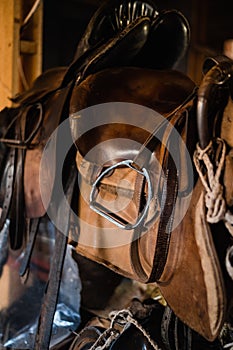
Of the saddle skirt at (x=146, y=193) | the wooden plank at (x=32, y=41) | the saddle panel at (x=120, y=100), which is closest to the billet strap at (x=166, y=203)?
the saddle skirt at (x=146, y=193)

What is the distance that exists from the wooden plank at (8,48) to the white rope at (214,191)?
0.90 m

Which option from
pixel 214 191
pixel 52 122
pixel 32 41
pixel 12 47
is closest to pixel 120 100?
pixel 52 122

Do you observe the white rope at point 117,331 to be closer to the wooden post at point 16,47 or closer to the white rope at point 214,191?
the white rope at point 214,191

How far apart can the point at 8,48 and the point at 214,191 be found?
1009 millimetres

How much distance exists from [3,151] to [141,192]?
58 cm

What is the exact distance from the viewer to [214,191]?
0.63 metres

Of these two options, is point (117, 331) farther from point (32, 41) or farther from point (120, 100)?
point (32, 41)

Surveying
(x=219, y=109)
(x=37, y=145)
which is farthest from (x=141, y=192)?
(x=37, y=145)

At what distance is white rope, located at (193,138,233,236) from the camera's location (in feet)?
2.05

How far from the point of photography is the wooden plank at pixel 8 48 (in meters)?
1.38

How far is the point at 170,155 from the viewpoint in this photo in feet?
2.43

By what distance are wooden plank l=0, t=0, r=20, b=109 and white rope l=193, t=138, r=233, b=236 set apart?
2.95ft

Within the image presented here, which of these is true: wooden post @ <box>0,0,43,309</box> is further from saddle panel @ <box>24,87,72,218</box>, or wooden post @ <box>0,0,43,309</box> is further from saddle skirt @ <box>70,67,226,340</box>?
saddle skirt @ <box>70,67,226,340</box>

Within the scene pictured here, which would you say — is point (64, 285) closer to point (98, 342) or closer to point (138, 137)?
point (98, 342)
